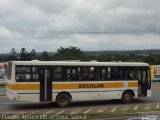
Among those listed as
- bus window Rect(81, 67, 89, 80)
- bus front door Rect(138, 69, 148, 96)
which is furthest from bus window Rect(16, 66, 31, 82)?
bus front door Rect(138, 69, 148, 96)

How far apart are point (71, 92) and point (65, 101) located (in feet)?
2.02

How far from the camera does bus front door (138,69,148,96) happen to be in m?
26.4

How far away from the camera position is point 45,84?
75.1 ft

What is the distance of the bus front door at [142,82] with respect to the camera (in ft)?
86.7

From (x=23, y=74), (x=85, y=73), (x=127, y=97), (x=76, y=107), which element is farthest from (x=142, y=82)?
(x=23, y=74)

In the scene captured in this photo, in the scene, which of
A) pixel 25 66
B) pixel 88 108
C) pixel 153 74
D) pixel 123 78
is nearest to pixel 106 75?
pixel 123 78

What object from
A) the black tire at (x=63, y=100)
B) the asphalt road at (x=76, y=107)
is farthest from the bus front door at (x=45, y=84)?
the asphalt road at (x=76, y=107)

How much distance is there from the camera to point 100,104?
82.6 ft

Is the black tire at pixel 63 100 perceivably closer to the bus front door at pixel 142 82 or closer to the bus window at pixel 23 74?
the bus window at pixel 23 74

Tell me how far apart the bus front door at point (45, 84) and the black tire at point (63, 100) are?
547mm

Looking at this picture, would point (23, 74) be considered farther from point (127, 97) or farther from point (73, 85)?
point (127, 97)

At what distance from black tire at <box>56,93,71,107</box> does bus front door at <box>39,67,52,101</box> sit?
0.55 m

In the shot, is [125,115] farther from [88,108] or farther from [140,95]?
[140,95]

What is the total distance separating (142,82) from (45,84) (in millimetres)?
6830
